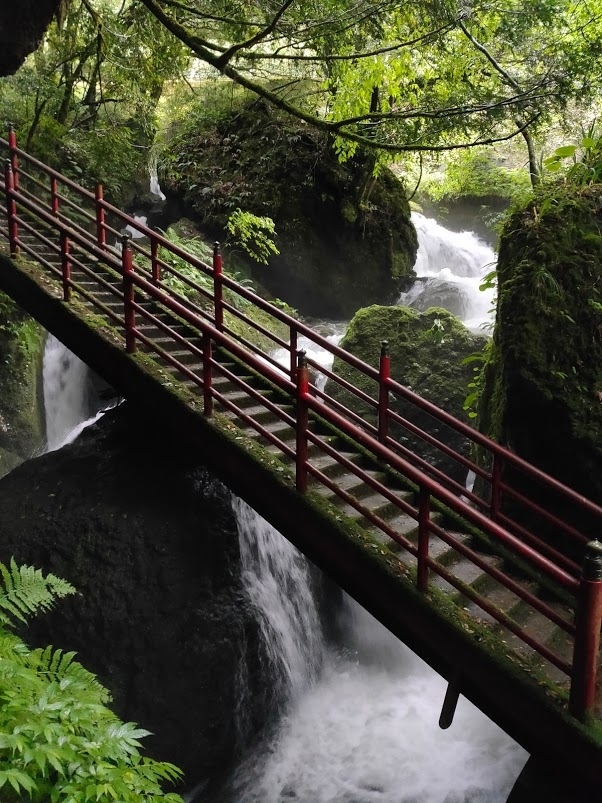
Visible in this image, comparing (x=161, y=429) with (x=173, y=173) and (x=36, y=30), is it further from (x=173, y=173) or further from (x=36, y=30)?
(x=173, y=173)

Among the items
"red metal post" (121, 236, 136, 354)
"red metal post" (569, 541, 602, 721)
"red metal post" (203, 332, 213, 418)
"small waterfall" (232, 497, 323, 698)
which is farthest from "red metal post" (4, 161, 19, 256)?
"red metal post" (569, 541, 602, 721)

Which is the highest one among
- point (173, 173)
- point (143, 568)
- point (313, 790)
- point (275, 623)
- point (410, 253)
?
point (173, 173)

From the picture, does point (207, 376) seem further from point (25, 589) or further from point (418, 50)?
point (418, 50)

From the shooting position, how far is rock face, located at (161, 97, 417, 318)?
13078mm

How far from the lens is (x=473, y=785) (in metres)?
5.31

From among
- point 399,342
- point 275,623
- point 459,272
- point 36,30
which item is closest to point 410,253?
point 459,272

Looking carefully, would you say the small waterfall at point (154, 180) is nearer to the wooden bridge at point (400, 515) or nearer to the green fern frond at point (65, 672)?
the wooden bridge at point (400, 515)

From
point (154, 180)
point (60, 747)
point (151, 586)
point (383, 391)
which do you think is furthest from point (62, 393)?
point (154, 180)

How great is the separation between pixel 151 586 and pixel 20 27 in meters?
6.37

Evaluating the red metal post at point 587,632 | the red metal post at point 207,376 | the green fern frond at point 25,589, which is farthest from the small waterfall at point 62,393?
the red metal post at point 587,632

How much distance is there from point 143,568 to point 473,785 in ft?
12.2

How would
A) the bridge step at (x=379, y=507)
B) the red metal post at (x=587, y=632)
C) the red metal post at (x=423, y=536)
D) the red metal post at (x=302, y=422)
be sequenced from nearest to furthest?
the red metal post at (x=587, y=632), the red metal post at (x=423, y=536), the bridge step at (x=379, y=507), the red metal post at (x=302, y=422)

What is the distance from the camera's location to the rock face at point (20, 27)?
6.39m

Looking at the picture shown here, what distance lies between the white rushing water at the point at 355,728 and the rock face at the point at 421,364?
2957 millimetres
